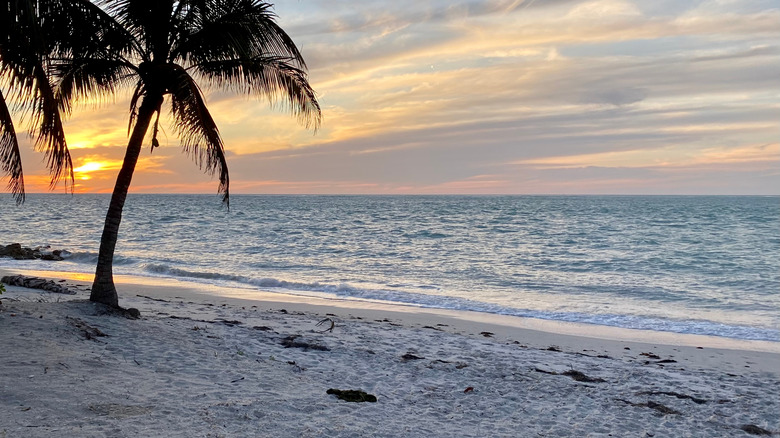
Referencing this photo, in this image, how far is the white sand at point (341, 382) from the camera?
5480mm

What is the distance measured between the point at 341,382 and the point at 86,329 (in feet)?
12.0

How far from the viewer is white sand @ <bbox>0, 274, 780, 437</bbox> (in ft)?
18.0

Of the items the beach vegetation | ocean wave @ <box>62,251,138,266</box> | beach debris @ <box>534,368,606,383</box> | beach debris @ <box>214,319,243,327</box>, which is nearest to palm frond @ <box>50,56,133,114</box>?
the beach vegetation

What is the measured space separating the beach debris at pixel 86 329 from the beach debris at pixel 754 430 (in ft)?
25.9

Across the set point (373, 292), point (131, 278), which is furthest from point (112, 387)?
point (131, 278)

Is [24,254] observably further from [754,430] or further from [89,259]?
[754,430]

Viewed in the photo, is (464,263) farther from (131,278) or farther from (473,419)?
(473,419)

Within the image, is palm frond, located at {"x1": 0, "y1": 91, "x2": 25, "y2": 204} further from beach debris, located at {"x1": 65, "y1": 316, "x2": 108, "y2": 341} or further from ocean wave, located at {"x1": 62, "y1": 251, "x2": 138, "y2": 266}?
ocean wave, located at {"x1": 62, "y1": 251, "x2": 138, "y2": 266}

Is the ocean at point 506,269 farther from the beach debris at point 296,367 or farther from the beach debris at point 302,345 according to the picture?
the beach debris at point 296,367

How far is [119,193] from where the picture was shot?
9.44 metres

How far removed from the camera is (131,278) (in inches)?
806

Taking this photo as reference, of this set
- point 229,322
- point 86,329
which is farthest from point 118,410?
point 229,322

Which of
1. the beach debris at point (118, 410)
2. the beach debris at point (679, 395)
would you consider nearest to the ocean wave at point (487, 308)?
the beach debris at point (679, 395)

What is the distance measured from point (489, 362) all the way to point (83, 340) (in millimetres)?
5589
